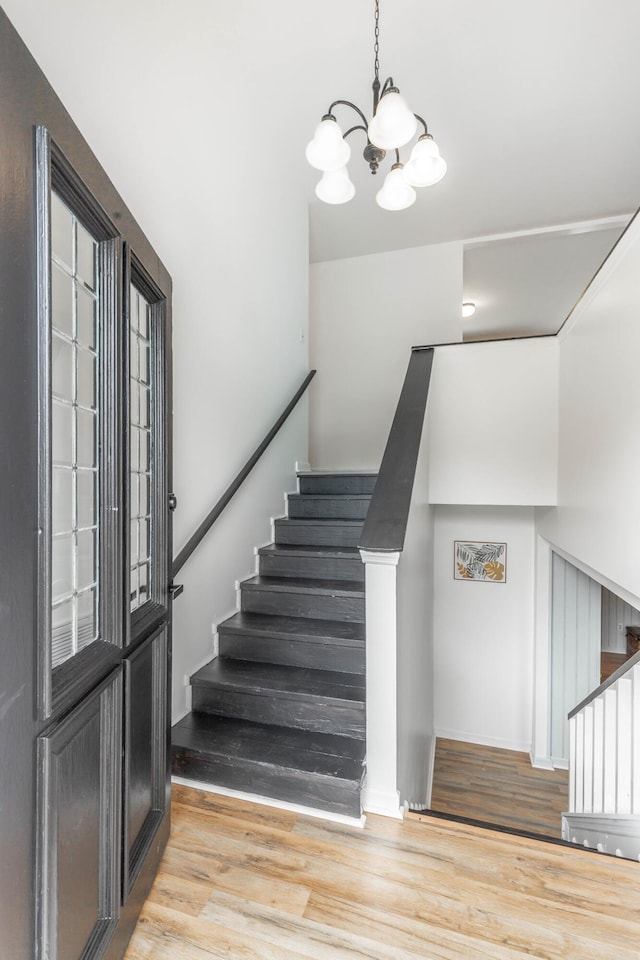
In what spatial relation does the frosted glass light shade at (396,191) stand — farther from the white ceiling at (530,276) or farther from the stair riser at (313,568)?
the white ceiling at (530,276)

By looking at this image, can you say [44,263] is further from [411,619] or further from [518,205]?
[518,205]

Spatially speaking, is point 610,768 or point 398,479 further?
point 610,768

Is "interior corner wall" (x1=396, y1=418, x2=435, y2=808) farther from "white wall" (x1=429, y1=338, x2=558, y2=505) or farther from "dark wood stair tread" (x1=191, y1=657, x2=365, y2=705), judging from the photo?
"white wall" (x1=429, y1=338, x2=558, y2=505)

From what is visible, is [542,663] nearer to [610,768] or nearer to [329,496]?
[610,768]

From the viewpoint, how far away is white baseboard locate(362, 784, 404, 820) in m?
1.66

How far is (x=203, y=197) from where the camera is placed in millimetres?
2283

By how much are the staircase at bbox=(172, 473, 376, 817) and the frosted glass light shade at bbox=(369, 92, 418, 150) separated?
1888 millimetres

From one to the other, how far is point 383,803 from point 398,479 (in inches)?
48.9

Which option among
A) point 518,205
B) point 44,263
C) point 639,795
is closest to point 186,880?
point 44,263

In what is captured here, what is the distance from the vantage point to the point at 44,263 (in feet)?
2.68

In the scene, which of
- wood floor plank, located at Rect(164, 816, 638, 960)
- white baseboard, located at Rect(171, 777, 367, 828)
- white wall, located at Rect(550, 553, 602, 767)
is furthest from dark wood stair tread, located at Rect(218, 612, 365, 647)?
white wall, located at Rect(550, 553, 602, 767)

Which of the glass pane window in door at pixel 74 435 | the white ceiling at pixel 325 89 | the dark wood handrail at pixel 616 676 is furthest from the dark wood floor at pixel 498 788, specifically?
the white ceiling at pixel 325 89

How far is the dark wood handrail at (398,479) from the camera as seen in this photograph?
1676mm

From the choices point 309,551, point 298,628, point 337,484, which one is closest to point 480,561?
point 337,484
